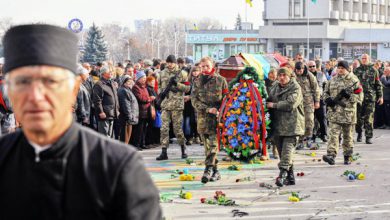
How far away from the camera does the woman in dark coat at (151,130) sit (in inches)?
651

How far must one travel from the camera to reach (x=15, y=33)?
2.47 meters

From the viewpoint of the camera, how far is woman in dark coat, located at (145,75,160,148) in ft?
54.3

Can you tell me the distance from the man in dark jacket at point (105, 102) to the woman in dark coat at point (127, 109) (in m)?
0.92

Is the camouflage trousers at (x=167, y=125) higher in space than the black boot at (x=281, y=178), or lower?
higher

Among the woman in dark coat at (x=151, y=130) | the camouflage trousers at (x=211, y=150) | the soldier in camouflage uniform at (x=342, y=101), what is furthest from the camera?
the woman in dark coat at (x=151, y=130)

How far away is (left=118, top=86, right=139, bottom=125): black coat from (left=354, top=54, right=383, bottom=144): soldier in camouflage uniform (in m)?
5.47

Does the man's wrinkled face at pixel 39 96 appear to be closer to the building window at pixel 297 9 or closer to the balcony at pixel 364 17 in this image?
the building window at pixel 297 9

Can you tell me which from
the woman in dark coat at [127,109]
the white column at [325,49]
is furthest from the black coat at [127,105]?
the white column at [325,49]

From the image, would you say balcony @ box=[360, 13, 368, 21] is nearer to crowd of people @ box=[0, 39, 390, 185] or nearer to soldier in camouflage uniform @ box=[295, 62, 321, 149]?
crowd of people @ box=[0, 39, 390, 185]

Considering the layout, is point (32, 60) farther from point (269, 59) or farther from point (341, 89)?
point (269, 59)

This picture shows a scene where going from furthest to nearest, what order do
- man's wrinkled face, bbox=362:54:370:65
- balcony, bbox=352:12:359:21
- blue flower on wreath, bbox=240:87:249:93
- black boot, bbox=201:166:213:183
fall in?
balcony, bbox=352:12:359:21 → man's wrinkled face, bbox=362:54:370:65 → blue flower on wreath, bbox=240:87:249:93 → black boot, bbox=201:166:213:183

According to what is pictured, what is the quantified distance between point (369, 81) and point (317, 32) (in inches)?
2386

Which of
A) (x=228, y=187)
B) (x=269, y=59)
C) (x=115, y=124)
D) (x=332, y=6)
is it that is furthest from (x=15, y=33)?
Result: (x=332, y=6)

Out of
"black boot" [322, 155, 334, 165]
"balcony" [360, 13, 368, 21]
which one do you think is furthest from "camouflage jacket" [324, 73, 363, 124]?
"balcony" [360, 13, 368, 21]
